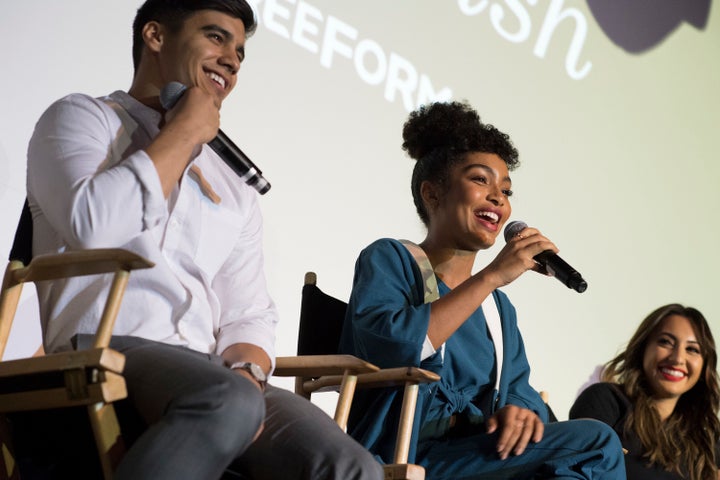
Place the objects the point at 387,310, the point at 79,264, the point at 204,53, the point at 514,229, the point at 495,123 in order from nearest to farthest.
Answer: the point at 79,264
the point at 204,53
the point at 387,310
the point at 514,229
the point at 495,123

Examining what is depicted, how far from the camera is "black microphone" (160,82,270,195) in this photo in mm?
1761

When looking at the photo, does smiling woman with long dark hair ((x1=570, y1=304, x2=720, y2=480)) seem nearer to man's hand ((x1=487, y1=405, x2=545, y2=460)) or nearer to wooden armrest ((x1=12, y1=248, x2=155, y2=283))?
man's hand ((x1=487, y1=405, x2=545, y2=460))

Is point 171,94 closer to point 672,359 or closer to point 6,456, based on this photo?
point 6,456

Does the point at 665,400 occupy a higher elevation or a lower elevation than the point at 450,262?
lower

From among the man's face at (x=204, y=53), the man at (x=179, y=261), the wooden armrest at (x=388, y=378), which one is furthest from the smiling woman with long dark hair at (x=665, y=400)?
the man's face at (x=204, y=53)

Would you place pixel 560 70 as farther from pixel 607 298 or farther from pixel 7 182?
pixel 7 182

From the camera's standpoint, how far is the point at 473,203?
2377 mm

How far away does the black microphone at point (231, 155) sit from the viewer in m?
1.76

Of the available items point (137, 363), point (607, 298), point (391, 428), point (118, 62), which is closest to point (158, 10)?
point (118, 62)

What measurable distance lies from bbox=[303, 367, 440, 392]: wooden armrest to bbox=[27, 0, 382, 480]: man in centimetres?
26

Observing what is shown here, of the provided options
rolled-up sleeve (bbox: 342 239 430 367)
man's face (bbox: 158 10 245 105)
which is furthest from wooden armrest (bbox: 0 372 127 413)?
rolled-up sleeve (bbox: 342 239 430 367)

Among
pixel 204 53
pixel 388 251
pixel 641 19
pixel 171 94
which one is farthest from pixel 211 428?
pixel 641 19

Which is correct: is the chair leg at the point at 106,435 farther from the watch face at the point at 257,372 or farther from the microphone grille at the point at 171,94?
the microphone grille at the point at 171,94

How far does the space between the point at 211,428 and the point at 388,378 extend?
2.14ft
